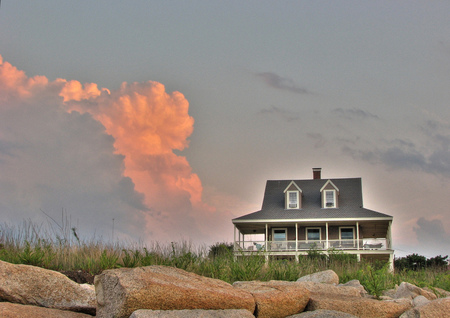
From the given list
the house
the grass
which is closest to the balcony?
the house

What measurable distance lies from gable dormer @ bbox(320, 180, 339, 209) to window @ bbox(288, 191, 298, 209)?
1977 millimetres

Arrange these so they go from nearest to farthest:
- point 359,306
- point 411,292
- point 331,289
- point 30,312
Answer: point 30,312 < point 359,306 < point 331,289 < point 411,292

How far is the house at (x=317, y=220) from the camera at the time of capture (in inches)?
1314

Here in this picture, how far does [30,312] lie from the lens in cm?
580

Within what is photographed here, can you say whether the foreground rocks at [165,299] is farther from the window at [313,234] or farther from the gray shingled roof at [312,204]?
the window at [313,234]

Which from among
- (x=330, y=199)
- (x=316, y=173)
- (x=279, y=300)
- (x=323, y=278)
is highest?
(x=316, y=173)

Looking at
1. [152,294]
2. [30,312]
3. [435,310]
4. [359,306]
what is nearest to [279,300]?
[359,306]

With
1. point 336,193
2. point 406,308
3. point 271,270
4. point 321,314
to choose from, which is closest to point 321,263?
point 271,270

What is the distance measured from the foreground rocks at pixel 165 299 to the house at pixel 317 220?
1029 inches

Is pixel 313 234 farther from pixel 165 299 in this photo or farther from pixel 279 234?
pixel 165 299

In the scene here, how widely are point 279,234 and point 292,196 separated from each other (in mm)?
3168

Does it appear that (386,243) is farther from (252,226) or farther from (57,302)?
(57,302)

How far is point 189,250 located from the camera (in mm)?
10609

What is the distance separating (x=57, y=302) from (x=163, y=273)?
162cm
